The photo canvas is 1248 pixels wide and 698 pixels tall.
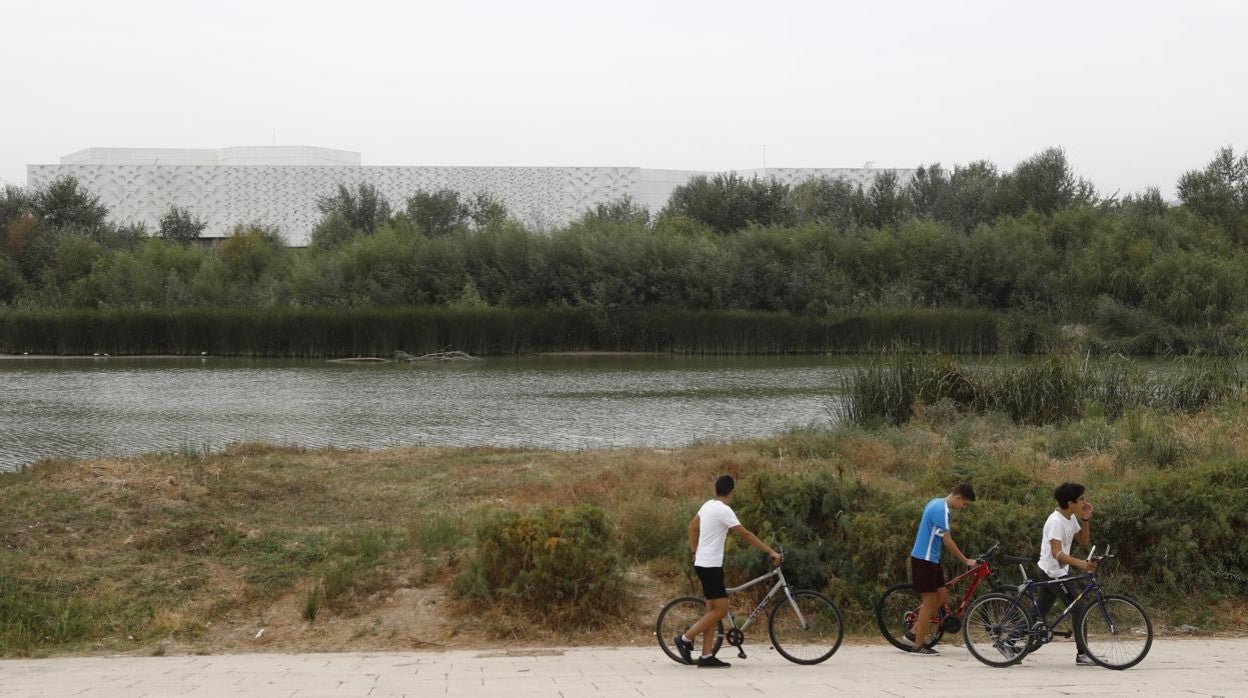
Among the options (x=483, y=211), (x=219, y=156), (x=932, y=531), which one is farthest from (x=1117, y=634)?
(x=219, y=156)

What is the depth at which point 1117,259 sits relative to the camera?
5272 centimetres

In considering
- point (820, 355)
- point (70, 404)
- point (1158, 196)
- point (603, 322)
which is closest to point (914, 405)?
point (70, 404)

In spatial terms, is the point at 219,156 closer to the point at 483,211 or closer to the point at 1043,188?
the point at 483,211

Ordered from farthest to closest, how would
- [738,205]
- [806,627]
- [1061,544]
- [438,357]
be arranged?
[738,205] < [438,357] < [1061,544] < [806,627]

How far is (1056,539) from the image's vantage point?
364 inches

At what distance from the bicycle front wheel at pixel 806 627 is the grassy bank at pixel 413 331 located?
42.0 metres

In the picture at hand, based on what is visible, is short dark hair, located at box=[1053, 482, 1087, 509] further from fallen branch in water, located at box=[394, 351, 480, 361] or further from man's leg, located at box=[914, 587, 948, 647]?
fallen branch in water, located at box=[394, 351, 480, 361]

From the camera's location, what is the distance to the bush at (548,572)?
10617 millimetres

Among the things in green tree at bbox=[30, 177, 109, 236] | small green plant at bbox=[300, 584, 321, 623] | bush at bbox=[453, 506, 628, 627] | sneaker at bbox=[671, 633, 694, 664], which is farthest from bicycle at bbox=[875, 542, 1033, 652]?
green tree at bbox=[30, 177, 109, 236]

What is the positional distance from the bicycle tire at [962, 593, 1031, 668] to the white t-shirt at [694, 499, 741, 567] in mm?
2040

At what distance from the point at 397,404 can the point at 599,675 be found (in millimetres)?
22393

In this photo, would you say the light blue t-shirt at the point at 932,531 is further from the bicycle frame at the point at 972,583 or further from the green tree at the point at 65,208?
the green tree at the point at 65,208

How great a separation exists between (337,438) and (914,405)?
10.8 meters

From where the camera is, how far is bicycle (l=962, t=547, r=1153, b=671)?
29.3ft
